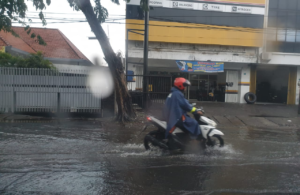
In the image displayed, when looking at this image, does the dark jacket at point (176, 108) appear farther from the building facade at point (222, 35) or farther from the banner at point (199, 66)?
the banner at point (199, 66)

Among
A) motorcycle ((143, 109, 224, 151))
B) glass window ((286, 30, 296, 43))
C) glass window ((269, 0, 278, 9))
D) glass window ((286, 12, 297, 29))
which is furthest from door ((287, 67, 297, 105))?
motorcycle ((143, 109, 224, 151))

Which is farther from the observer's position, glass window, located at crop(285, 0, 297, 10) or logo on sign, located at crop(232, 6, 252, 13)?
glass window, located at crop(285, 0, 297, 10)

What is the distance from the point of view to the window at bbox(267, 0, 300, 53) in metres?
18.1

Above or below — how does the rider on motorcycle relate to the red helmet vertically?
below

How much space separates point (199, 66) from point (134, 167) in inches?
535

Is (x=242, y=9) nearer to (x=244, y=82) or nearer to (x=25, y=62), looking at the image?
(x=244, y=82)

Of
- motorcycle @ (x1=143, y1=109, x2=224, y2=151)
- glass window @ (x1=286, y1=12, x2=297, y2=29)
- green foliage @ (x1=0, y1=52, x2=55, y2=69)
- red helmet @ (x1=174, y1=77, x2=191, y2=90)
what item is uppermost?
glass window @ (x1=286, y1=12, x2=297, y2=29)

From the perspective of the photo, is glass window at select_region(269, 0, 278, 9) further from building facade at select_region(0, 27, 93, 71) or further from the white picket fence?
building facade at select_region(0, 27, 93, 71)

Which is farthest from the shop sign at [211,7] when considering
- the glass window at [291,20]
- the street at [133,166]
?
the street at [133,166]

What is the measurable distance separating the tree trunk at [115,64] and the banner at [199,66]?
7.65m

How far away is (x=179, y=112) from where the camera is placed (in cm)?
568

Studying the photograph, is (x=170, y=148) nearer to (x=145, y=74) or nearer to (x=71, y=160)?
(x=71, y=160)

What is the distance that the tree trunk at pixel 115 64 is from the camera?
995 cm

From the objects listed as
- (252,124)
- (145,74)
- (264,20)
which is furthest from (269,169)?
(264,20)
